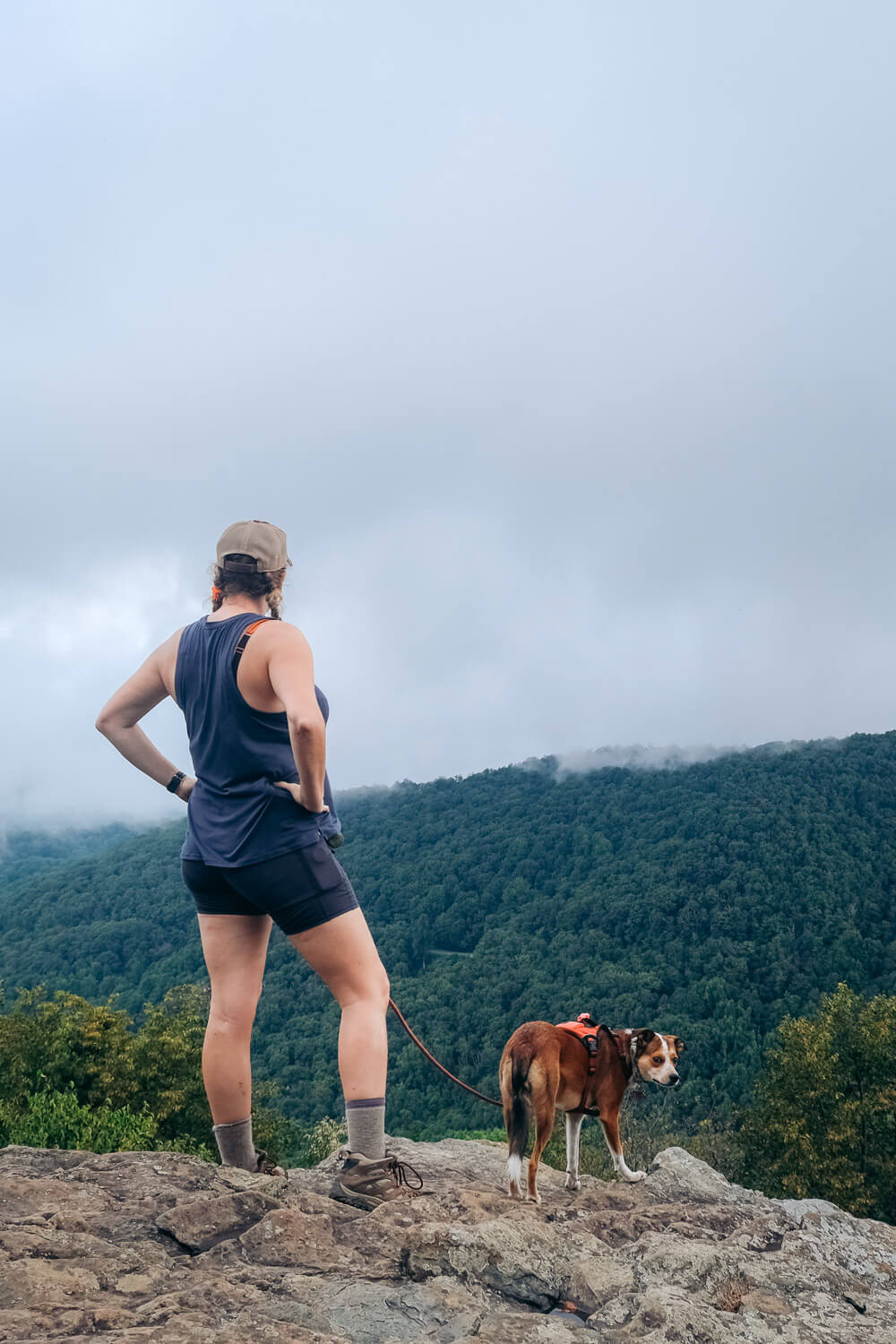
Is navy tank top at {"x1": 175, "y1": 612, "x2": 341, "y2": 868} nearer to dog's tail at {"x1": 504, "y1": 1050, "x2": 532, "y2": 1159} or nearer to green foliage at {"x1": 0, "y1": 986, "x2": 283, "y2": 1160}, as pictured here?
dog's tail at {"x1": 504, "y1": 1050, "x2": 532, "y2": 1159}

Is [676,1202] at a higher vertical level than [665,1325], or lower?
lower

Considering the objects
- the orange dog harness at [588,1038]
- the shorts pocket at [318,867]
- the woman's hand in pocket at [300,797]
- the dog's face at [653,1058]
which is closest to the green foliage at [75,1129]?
the orange dog harness at [588,1038]

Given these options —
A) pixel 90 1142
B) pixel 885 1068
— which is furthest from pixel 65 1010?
pixel 885 1068

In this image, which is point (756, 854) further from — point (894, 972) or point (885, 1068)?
point (885, 1068)

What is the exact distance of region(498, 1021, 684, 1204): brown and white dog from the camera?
4.99 m

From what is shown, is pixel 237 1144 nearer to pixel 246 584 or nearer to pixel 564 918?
pixel 246 584

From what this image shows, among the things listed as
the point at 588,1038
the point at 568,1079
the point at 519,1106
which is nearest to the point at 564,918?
the point at 588,1038

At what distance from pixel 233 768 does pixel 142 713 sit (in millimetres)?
735

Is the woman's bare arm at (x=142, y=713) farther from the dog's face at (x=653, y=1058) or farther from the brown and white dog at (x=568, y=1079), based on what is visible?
the dog's face at (x=653, y=1058)

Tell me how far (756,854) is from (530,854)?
108 ft

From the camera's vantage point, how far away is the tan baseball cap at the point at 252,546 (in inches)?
152

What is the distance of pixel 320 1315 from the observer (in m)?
2.70

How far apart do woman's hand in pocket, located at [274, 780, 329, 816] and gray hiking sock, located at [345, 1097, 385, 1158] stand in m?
1.22

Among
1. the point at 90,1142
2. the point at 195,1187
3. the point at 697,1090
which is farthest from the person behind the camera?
the point at 697,1090
